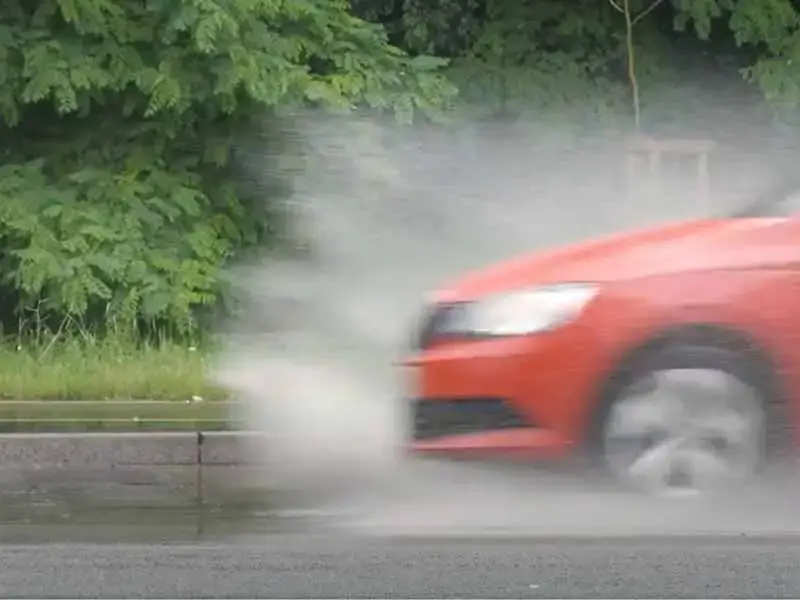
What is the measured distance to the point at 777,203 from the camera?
7.02 meters

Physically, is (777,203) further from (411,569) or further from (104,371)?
(104,371)

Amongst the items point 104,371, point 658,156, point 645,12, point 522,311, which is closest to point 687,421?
point 522,311

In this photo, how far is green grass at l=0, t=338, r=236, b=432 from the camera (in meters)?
8.75

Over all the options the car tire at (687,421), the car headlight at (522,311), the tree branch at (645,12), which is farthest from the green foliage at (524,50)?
the car tire at (687,421)

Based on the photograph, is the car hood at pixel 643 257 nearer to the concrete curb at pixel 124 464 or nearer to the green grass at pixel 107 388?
the concrete curb at pixel 124 464

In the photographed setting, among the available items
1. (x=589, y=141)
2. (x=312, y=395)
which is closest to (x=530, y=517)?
(x=312, y=395)

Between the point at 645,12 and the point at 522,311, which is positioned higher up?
the point at 645,12

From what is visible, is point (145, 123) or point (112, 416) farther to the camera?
point (145, 123)

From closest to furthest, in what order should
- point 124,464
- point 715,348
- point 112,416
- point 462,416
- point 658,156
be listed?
point 715,348, point 462,416, point 124,464, point 112,416, point 658,156

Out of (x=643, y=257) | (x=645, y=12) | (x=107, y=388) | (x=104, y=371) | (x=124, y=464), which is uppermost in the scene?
(x=645, y=12)

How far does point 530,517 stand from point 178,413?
8.51 feet

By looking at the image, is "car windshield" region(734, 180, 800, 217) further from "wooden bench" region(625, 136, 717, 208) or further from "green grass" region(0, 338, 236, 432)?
"wooden bench" region(625, 136, 717, 208)

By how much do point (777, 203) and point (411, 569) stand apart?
2.13 metres

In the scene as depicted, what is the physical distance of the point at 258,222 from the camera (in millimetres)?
12883
